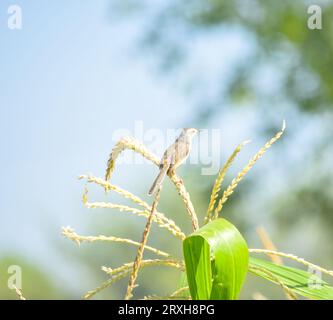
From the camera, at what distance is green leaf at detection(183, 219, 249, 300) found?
2.17 ft

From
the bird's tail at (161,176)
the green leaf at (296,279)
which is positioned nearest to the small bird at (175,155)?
the bird's tail at (161,176)

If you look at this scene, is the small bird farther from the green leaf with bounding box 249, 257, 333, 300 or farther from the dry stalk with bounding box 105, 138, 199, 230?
the green leaf with bounding box 249, 257, 333, 300

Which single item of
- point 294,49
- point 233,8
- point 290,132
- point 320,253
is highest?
point 233,8

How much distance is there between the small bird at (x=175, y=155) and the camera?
0.74 meters

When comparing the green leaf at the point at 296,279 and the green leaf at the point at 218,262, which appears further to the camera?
the green leaf at the point at 296,279

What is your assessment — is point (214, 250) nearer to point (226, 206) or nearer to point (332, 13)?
point (226, 206)

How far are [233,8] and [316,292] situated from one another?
8418mm

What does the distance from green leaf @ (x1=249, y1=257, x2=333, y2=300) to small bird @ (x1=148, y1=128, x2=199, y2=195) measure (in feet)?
0.55

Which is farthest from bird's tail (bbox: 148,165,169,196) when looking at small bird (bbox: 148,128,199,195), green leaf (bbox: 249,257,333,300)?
green leaf (bbox: 249,257,333,300)

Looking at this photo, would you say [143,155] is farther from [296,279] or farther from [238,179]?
[296,279]

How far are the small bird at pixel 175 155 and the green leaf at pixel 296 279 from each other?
17 centimetres

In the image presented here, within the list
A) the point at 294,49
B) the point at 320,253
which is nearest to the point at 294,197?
the point at 320,253

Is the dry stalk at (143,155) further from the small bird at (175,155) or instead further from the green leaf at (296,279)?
the green leaf at (296,279)
